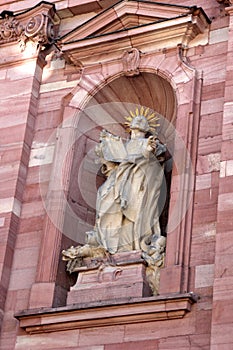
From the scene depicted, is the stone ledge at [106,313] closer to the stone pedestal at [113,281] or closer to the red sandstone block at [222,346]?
the stone pedestal at [113,281]

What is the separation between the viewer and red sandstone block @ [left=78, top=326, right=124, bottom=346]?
500 inches

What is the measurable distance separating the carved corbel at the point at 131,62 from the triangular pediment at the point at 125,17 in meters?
0.32

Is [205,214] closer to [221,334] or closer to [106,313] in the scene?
[106,313]

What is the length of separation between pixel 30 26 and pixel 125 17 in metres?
1.38

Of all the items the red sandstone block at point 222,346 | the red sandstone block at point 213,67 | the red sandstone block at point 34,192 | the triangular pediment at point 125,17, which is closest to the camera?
the red sandstone block at point 222,346

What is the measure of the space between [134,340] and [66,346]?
832 millimetres

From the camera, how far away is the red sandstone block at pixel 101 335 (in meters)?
12.7

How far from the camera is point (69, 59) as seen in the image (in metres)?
15.3

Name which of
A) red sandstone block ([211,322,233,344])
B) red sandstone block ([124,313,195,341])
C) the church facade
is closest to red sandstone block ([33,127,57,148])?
the church facade

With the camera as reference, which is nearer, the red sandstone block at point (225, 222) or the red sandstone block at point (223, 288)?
the red sandstone block at point (223, 288)

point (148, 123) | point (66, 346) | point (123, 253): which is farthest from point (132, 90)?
point (66, 346)

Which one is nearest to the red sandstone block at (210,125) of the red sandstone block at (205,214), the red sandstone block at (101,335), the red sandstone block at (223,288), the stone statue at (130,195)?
the stone statue at (130,195)

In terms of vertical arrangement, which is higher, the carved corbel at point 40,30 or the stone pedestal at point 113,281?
the carved corbel at point 40,30

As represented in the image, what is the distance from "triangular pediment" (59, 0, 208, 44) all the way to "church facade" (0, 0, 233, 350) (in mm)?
15
